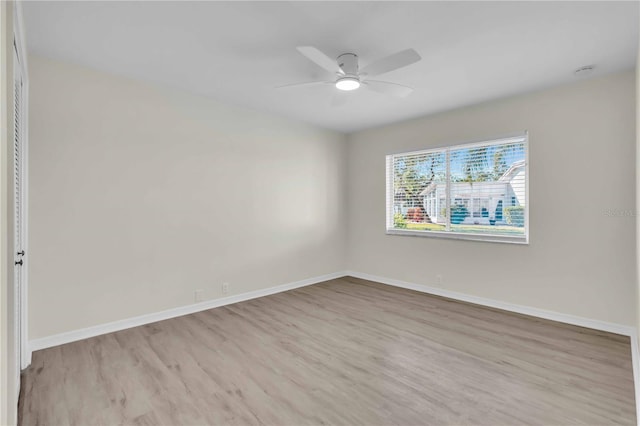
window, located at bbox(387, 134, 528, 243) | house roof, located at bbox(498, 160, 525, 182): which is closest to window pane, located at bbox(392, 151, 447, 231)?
window, located at bbox(387, 134, 528, 243)

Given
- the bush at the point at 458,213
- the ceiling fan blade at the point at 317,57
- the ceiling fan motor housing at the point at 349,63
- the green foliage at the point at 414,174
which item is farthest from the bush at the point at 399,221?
the ceiling fan blade at the point at 317,57

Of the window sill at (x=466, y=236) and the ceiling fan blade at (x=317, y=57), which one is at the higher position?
the ceiling fan blade at (x=317, y=57)

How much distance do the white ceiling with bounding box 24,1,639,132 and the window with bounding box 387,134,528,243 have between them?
34.4 inches

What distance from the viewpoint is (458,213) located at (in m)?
4.25

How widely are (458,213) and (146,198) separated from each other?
3.76 metres

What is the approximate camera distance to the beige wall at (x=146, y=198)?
2.76 metres

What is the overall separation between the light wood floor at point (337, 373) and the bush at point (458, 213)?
4.17ft

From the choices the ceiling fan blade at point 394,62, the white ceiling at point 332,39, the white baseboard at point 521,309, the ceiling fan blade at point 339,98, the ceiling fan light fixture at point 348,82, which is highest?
the white ceiling at point 332,39

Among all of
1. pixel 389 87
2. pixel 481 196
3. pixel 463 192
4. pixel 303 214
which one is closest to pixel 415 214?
pixel 463 192

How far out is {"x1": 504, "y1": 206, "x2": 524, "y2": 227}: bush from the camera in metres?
3.68

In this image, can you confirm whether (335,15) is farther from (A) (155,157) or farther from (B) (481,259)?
(B) (481,259)

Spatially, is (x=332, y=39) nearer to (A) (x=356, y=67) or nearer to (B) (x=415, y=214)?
(A) (x=356, y=67)

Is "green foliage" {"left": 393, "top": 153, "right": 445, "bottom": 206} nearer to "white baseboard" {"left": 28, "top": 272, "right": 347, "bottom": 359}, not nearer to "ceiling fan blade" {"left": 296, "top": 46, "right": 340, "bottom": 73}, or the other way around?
"white baseboard" {"left": 28, "top": 272, "right": 347, "bottom": 359}

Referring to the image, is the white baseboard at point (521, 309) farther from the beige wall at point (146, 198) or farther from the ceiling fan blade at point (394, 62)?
the ceiling fan blade at point (394, 62)
